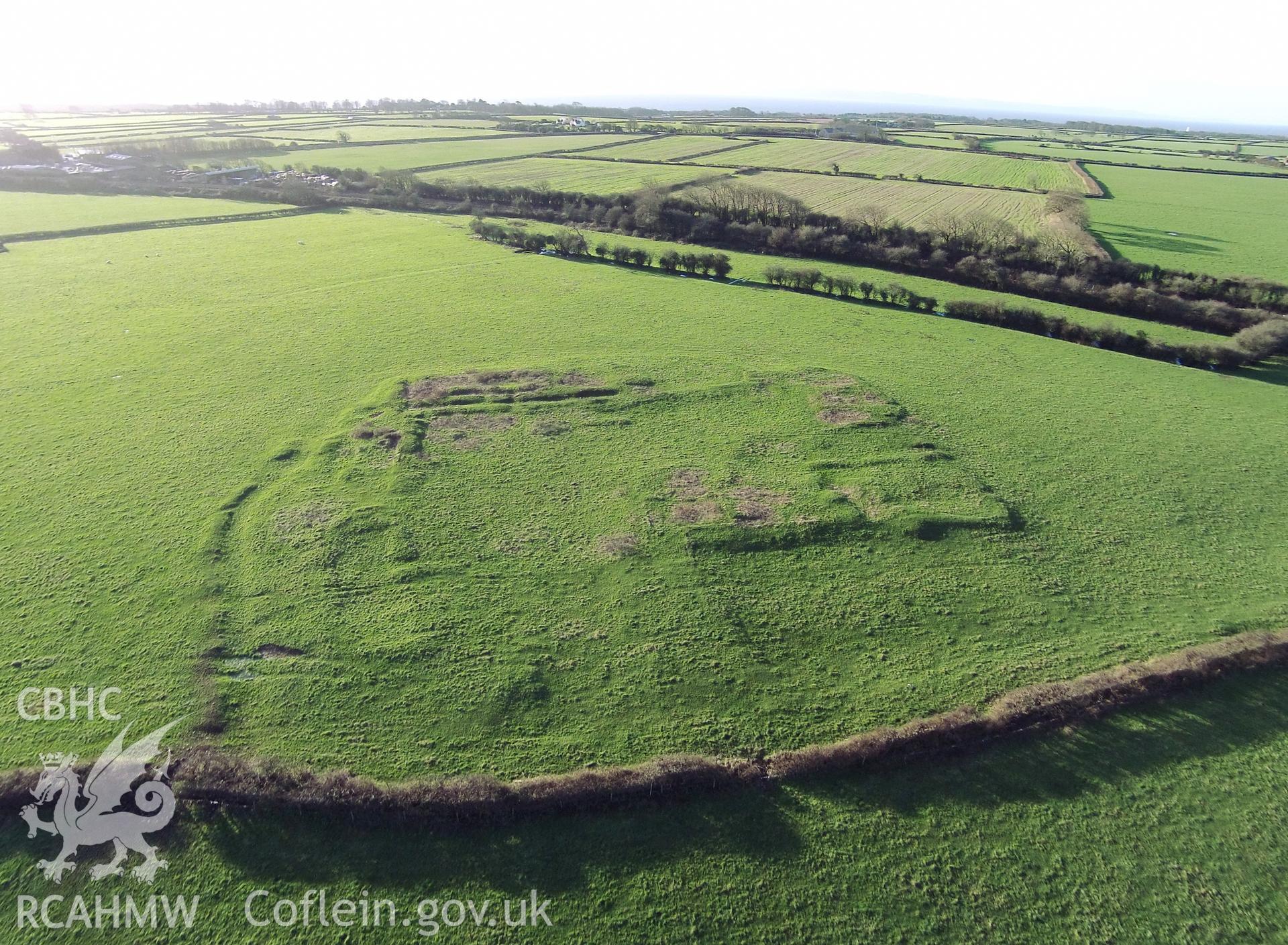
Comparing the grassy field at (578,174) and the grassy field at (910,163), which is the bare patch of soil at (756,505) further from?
the grassy field at (910,163)

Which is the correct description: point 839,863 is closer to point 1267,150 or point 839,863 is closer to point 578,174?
point 578,174

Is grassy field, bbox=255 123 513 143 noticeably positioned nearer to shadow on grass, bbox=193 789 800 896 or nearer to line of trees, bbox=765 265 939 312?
line of trees, bbox=765 265 939 312

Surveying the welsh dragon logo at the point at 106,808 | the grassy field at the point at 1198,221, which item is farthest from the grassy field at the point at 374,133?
the welsh dragon logo at the point at 106,808

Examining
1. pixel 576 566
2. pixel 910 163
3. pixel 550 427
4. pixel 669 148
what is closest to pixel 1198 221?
pixel 910 163

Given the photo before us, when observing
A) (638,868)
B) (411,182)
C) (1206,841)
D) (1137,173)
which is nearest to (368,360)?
(638,868)

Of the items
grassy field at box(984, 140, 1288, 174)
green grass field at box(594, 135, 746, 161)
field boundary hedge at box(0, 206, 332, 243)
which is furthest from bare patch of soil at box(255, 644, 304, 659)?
grassy field at box(984, 140, 1288, 174)
